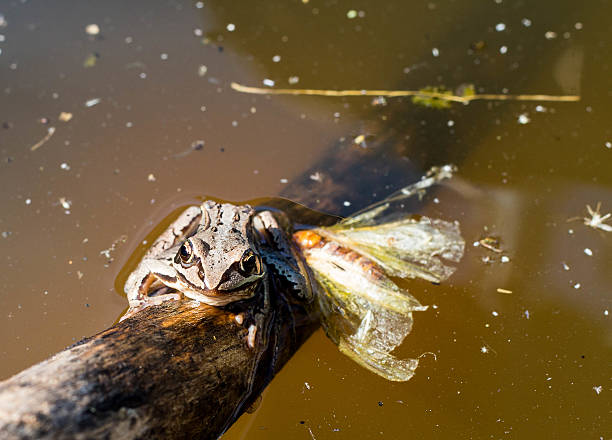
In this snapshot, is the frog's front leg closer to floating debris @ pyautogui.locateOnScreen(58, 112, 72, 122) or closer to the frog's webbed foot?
the frog's webbed foot

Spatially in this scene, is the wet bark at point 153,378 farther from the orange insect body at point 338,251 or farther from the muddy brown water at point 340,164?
the orange insect body at point 338,251

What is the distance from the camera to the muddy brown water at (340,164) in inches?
120

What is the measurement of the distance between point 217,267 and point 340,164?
6.66ft

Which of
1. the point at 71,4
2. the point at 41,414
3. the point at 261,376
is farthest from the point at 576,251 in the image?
the point at 71,4

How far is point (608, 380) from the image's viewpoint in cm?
306

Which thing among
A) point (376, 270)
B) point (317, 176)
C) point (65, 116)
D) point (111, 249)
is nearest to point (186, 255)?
point (111, 249)

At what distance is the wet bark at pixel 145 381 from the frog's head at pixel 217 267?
0.11 metres

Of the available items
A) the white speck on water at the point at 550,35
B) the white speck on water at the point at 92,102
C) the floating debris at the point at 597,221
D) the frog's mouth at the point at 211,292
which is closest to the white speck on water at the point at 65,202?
the white speck on water at the point at 92,102

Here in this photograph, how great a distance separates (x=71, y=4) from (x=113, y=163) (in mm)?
2269

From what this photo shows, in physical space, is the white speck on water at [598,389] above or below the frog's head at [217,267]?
below

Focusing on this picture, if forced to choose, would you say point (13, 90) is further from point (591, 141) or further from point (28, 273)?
point (591, 141)

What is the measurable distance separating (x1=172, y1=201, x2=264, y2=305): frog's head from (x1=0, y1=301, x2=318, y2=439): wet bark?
0.11 meters

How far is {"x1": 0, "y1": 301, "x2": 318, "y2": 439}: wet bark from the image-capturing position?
5.15 ft

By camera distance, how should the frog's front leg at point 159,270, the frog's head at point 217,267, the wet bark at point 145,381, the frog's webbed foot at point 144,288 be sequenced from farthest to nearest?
the frog's webbed foot at point 144,288 < the frog's front leg at point 159,270 < the frog's head at point 217,267 < the wet bark at point 145,381
